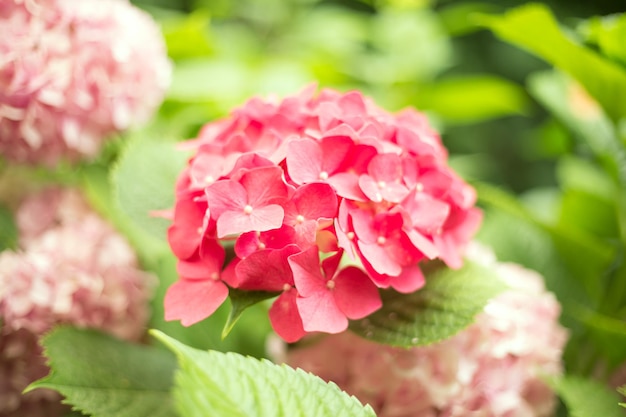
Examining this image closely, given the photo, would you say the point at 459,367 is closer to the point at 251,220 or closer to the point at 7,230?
the point at 251,220

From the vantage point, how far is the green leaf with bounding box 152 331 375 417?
324 mm

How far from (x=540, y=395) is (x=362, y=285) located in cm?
26

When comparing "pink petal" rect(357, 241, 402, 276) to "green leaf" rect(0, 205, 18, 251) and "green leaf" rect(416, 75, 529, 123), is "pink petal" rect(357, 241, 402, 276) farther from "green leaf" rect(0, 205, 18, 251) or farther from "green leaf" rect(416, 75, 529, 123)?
"green leaf" rect(416, 75, 529, 123)

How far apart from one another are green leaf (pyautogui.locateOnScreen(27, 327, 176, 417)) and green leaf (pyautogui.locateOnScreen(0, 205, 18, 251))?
0.17 meters

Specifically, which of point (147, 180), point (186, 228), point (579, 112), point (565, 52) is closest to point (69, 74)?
point (147, 180)

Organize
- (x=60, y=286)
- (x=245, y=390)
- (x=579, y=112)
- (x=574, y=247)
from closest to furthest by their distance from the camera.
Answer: (x=245, y=390)
(x=60, y=286)
(x=574, y=247)
(x=579, y=112)

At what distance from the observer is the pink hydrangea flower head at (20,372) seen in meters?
0.57

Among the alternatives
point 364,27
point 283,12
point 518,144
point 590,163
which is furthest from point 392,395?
point 518,144

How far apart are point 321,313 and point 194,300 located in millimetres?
90

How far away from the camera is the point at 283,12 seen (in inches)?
55.7

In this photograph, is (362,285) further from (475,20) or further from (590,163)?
(590,163)

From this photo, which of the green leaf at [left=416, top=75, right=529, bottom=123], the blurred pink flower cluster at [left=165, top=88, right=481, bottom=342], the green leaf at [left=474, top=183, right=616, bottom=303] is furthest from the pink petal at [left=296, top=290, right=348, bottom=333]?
the green leaf at [left=416, top=75, right=529, bottom=123]

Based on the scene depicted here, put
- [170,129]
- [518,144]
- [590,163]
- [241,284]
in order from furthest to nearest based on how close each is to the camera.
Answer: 1. [518,144]
2. [590,163]
3. [170,129]
4. [241,284]

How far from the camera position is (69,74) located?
57 centimetres
